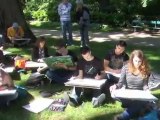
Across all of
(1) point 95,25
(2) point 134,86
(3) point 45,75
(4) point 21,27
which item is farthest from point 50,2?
(2) point 134,86

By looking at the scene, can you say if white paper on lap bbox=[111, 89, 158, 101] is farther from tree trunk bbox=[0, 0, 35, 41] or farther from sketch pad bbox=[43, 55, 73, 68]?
tree trunk bbox=[0, 0, 35, 41]

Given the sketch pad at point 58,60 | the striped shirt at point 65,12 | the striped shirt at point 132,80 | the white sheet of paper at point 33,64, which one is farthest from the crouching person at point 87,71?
the striped shirt at point 65,12

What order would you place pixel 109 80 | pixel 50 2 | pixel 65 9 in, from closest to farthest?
pixel 109 80 < pixel 65 9 < pixel 50 2

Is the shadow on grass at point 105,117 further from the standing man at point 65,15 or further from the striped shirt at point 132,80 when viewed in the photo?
the standing man at point 65,15

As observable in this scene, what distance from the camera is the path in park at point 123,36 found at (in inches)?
627

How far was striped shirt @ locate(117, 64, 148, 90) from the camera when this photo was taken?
659 cm

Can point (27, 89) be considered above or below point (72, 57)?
below

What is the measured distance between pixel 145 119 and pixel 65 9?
28.1 ft

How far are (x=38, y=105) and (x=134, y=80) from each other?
2.14 metres

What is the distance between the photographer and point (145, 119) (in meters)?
6.32

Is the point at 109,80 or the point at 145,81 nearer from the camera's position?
the point at 145,81

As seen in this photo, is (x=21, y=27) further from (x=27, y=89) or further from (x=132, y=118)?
(x=132, y=118)

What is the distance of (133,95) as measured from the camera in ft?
20.6

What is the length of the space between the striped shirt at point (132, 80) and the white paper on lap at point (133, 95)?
0.14 metres
